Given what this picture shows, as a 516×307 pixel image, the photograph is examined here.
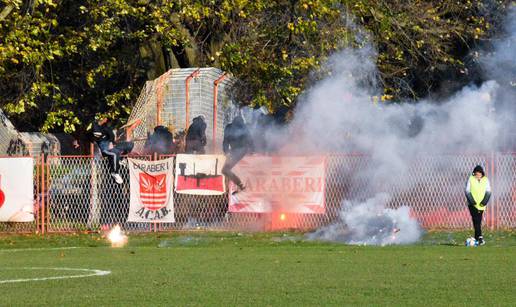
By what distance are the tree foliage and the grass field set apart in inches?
347

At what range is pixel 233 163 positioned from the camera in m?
26.4

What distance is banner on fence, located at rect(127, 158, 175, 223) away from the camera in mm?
26484

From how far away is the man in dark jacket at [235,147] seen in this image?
26375 mm

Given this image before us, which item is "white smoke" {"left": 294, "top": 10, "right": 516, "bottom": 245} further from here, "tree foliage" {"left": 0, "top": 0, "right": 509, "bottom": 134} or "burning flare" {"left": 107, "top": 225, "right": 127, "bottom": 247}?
"burning flare" {"left": 107, "top": 225, "right": 127, "bottom": 247}

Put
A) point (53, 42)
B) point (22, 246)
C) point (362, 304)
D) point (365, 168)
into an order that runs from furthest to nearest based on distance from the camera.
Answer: point (53, 42), point (365, 168), point (22, 246), point (362, 304)

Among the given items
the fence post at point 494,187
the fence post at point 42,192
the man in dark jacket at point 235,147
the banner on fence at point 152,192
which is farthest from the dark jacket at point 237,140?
the fence post at point 494,187

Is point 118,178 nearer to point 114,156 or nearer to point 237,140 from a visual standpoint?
point 114,156

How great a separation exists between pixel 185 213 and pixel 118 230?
1755mm

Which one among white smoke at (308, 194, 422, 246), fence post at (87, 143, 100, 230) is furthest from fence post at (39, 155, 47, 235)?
white smoke at (308, 194, 422, 246)

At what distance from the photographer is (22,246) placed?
77.6 ft

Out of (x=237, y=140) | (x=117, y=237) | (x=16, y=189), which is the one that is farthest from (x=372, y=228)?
(x=16, y=189)

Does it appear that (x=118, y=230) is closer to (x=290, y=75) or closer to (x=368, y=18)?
(x=290, y=75)

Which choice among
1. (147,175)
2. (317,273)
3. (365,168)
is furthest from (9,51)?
(317,273)

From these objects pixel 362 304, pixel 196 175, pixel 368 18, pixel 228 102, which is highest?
pixel 368 18
